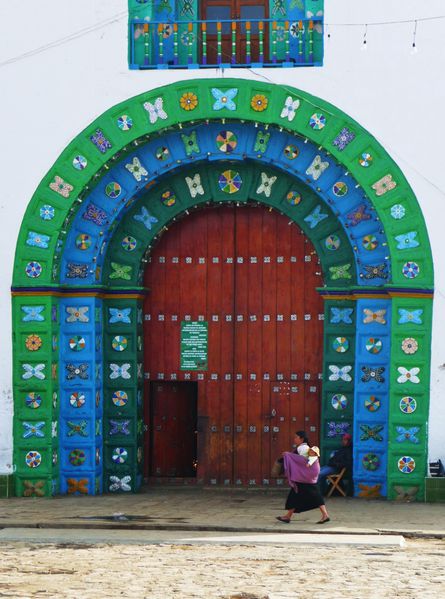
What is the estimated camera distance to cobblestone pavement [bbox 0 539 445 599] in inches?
440

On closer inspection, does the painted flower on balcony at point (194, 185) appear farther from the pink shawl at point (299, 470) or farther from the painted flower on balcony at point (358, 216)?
the pink shawl at point (299, 470)

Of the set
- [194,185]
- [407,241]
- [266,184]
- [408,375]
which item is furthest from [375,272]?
[194,185]

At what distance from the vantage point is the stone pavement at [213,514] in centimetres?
1436

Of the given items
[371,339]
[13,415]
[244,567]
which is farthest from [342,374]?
[244,567]

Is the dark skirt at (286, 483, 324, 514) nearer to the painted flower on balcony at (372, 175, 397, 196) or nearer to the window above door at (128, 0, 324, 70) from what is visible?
the painted flower on balcony at (372, 175, 397, 196)

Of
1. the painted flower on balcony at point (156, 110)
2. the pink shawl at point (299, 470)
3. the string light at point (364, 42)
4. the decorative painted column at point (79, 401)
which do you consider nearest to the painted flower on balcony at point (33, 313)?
the decorative painted column at point (79, 401)

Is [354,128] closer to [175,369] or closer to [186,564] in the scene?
[175,369]

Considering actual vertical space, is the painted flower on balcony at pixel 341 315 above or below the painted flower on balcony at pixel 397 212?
below

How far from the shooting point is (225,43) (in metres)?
17.1

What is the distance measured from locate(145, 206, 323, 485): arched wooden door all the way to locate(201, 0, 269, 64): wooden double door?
198 centimetres

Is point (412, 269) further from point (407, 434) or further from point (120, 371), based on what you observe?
point (120, 371)

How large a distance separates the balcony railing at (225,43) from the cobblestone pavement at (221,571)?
6.27 m

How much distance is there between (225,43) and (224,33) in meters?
0.13

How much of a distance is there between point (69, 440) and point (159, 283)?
2332mm
